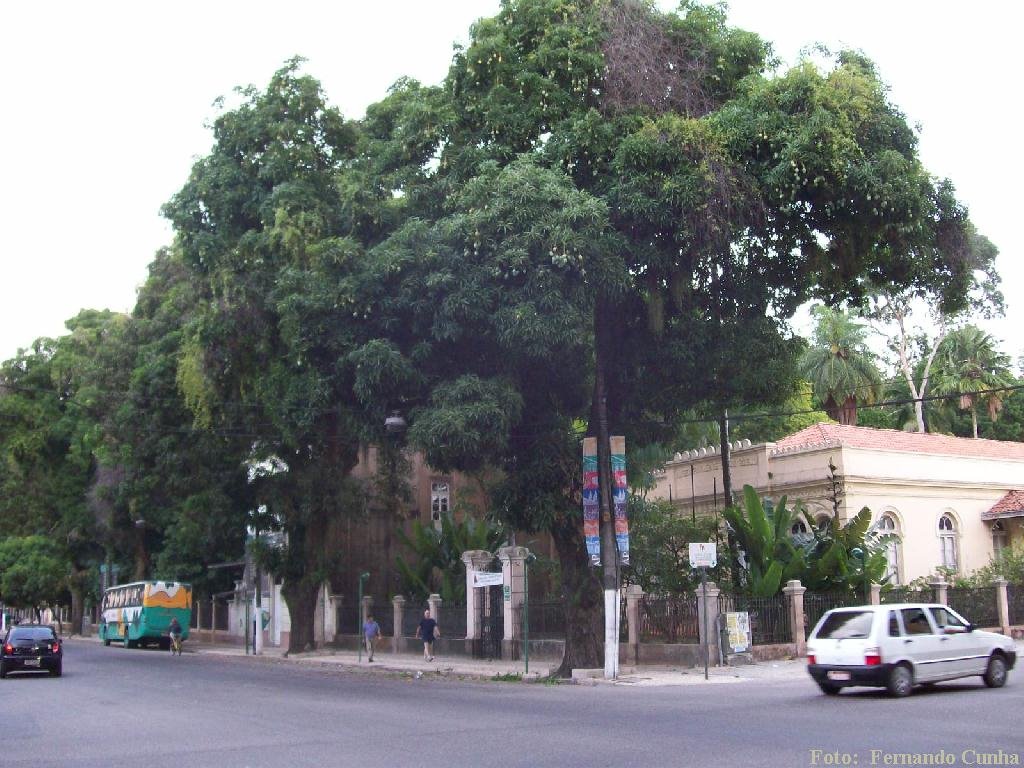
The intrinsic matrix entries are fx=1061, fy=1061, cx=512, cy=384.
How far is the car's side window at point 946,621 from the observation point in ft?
54.3

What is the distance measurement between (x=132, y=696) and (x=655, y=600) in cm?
1228

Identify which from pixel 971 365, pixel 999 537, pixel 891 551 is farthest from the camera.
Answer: pixel 971 365

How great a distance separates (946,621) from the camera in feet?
54.7

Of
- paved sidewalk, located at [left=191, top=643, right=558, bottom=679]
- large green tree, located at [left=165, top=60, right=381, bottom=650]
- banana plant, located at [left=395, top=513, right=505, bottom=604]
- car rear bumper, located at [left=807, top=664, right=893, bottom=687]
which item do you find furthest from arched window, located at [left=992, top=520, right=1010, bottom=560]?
car rear bumper, located at [left=807, top=664, right=893, bottom=687]

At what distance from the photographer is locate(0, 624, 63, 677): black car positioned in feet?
A: 88.0

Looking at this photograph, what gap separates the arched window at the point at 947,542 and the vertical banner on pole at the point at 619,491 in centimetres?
1805

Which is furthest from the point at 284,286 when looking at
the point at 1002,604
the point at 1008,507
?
the point at 1008,507

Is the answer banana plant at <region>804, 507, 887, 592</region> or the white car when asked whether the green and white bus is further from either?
the white car

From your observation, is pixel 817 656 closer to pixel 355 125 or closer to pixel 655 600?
pixel 655 600

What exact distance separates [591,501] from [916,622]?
784 centimetres

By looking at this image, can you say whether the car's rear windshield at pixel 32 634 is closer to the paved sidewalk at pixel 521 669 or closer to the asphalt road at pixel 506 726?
the asphalt road at pixel 506 726

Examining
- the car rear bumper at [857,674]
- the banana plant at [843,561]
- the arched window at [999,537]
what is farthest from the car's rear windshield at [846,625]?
the arched window at [999,537]

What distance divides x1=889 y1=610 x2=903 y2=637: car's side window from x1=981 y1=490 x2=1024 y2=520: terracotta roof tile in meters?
22.9

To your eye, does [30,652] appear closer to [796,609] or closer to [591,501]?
[591,501]
